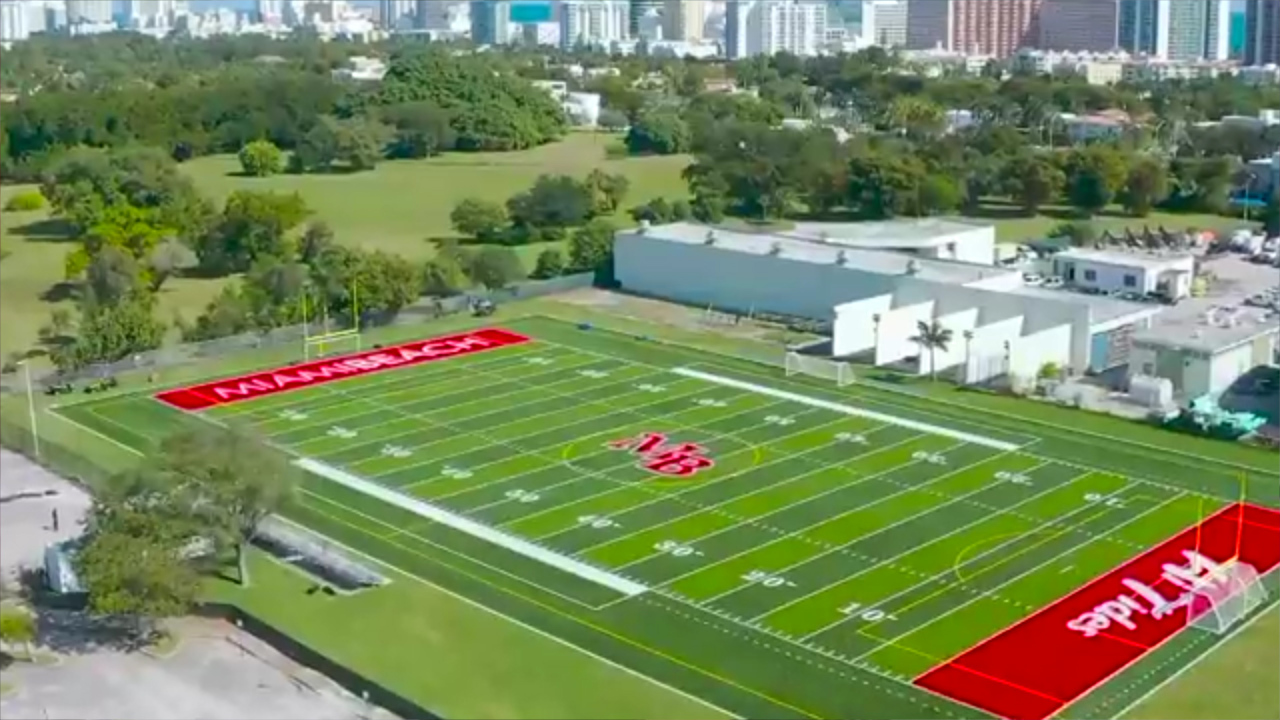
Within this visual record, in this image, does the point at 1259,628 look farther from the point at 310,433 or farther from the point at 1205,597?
the point at 310,433

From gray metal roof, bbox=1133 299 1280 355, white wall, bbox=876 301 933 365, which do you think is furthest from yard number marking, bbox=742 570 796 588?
gray metal roof, bbox=1133 299 1280 355

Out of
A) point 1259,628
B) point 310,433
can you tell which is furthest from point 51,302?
point 1259,628

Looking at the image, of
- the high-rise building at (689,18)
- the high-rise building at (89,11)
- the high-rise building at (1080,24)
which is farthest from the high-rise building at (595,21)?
the high-rise building at (1080,24)

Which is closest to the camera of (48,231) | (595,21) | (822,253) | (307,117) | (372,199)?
(822,253)

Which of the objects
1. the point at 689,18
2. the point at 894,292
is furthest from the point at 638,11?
the point at 894,292

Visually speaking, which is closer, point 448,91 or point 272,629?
point 272,629

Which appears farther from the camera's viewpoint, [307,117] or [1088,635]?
[307,117]

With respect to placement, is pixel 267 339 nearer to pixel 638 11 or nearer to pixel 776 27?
pixel 776 27
